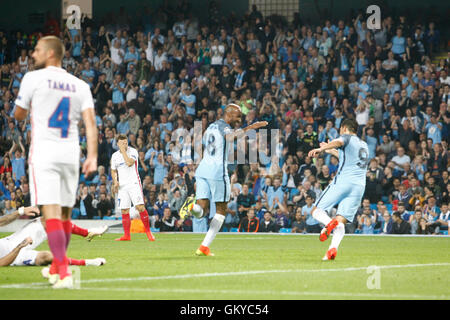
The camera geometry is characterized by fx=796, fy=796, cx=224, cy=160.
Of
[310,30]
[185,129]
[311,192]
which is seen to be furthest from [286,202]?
→ [310,30]

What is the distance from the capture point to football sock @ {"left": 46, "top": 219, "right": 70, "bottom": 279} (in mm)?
7812

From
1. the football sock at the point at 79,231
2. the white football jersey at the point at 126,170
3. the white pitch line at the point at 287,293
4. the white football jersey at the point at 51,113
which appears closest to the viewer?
the white pitch line at the point at 287,293

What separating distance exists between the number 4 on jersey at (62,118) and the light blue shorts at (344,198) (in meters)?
6.08

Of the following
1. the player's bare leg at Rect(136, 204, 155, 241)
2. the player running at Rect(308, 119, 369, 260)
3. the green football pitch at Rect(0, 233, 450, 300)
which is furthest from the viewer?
the player's bare leg at Rect(136, 204, 155, 241)

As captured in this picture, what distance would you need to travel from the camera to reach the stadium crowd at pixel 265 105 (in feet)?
77.0

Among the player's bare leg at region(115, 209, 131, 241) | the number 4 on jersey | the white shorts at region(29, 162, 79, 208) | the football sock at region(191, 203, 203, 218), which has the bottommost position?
the player's bare leg at region(115, 209, 131, 241)

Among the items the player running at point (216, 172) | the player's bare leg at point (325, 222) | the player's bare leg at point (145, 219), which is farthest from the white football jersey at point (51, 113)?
the player's bare leg at point (145, 219)

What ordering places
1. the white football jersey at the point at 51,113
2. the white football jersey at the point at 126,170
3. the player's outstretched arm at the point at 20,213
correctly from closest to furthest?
the white football jersey at the point at 51,113 → the player's outstretched arm at the point at 20,213 → the white football jersey at the point at 126,170

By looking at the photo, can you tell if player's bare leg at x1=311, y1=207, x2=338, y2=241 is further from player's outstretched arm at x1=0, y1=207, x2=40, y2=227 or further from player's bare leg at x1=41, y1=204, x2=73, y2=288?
player's bare leg at x1=41, y1=204, x2=73, y2=288

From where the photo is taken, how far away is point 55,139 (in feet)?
25.9

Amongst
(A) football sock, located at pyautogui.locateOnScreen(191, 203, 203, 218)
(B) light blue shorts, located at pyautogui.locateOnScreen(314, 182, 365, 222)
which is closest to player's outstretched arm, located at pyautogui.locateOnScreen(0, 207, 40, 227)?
(A) football sock, located at pyautogui.locateOnScreen(191, 203, 203, 218)

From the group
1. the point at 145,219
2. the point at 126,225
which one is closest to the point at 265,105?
the point at 145,219

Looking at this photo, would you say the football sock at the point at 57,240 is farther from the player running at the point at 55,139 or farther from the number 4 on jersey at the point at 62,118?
the number 4 on jersey at the point at 62,118

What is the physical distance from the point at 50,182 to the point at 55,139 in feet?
1.44
